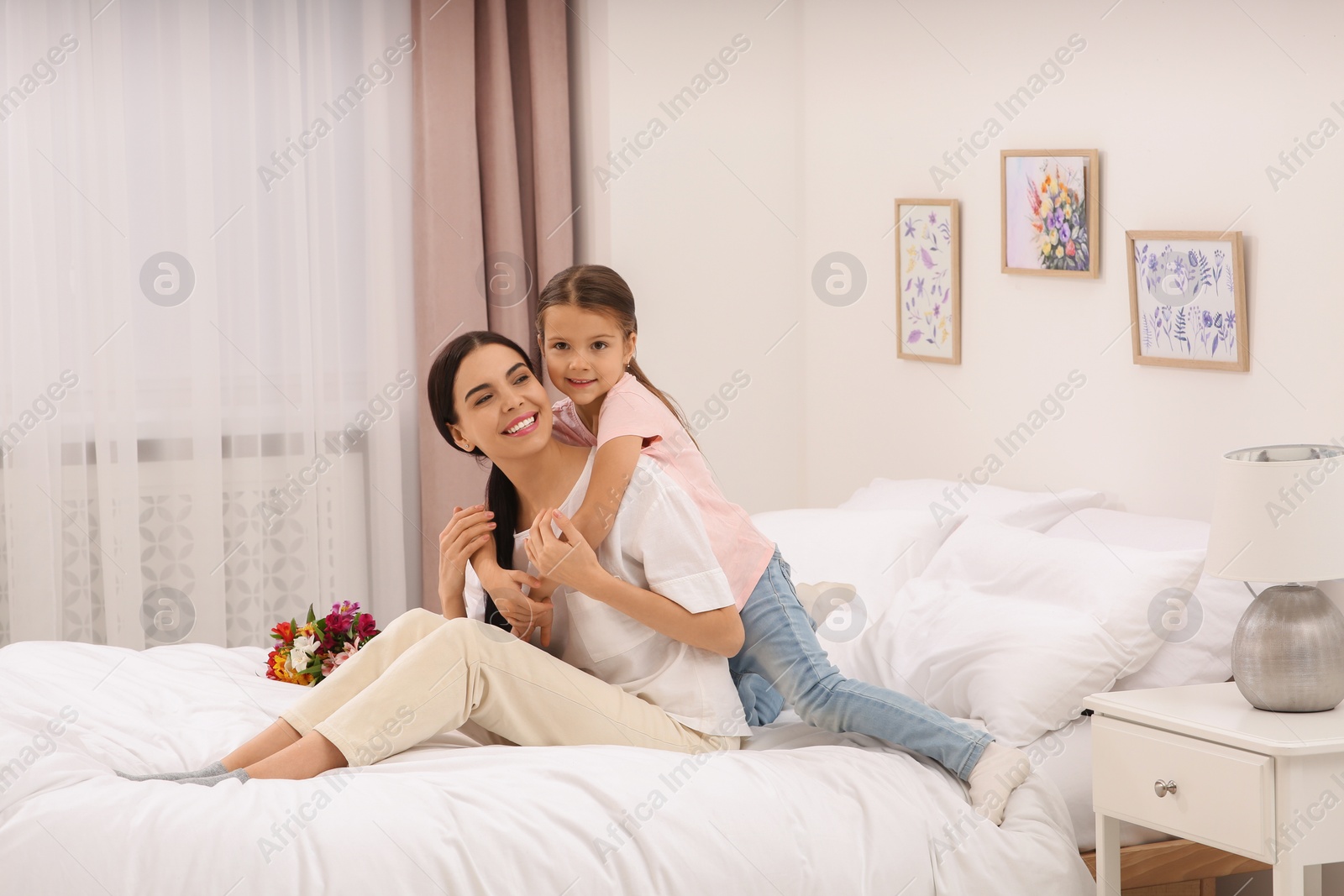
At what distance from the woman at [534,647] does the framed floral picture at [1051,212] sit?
1167mm

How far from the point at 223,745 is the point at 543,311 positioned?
859mm

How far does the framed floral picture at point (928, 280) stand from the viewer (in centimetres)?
312

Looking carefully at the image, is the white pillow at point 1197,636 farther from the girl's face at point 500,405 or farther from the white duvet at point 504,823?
the girl's face at point 500,405

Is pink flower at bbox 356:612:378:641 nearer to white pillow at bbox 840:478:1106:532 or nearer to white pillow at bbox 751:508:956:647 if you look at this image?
white pillow at bbox 751:508:956:647

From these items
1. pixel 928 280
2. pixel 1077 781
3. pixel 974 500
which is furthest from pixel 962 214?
pixel 1077 781

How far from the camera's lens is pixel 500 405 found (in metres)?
2.04

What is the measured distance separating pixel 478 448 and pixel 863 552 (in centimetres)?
93

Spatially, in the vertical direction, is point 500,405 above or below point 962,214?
below

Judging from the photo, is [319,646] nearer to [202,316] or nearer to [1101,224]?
[202,316]

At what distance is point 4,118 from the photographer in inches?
129

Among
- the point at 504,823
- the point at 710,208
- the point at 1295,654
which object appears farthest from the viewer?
the point at 710,208

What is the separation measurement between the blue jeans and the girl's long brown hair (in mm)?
312

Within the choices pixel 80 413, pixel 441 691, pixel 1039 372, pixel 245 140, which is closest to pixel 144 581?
pixel 80 413

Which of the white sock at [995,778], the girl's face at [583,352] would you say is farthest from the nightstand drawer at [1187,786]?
the girl's face at [583,352]
